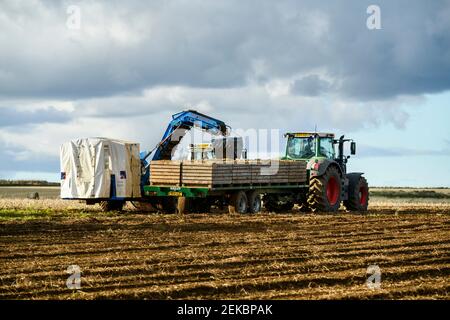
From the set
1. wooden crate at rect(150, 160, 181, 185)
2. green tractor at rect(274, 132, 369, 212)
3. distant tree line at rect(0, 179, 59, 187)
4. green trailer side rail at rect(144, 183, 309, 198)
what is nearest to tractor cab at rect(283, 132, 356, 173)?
green tractor at rect(274, 132, 369, 212)

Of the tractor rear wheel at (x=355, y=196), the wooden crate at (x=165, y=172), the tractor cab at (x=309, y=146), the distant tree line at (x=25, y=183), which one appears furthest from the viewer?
the distant tree line at (x=25, y=183)

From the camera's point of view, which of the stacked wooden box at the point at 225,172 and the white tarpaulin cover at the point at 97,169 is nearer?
the stacked wooden box at the point at 225,172

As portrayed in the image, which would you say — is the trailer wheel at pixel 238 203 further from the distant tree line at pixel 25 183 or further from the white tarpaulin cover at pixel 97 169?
the distant tree line at pixel 25 183

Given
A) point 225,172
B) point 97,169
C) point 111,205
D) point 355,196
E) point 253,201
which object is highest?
point 97,169

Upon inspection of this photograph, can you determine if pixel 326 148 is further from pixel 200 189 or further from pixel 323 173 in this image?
pixel 200 189

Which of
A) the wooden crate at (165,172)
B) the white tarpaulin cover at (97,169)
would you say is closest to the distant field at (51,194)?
the white tarpaulin cover at (97,169)

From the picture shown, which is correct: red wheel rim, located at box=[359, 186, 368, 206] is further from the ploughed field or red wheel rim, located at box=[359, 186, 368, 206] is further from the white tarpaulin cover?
the white tarpaulin cover

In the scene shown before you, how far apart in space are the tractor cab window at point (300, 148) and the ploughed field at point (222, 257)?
4.87 m

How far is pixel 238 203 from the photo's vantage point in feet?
81.8

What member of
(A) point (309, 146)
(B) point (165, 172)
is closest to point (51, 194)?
(B) point (165, 172)

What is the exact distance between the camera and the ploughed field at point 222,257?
10242 millimetres

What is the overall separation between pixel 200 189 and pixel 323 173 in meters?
4.42

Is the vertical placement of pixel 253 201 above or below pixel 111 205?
above

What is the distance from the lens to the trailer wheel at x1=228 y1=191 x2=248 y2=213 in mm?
24859
